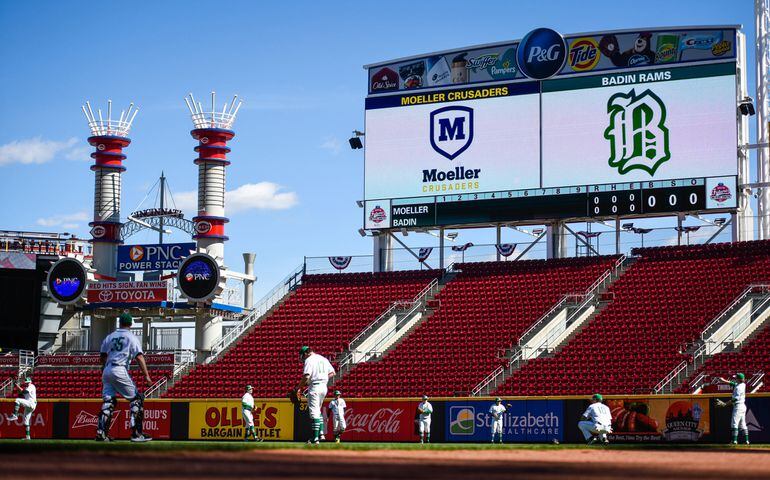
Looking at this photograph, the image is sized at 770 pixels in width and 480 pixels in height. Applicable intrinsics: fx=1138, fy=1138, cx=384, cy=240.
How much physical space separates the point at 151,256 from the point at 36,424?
36.6 feet

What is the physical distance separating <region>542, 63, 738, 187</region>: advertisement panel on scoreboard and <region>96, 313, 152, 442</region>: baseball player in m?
27.7

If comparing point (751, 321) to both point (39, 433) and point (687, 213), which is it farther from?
point (39, 433)

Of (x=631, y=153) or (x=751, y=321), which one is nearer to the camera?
(x=751, y=321)

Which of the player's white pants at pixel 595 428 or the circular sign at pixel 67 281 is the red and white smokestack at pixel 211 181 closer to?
the circular sign at pixel 67 281

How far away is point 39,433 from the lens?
4044 centimetres

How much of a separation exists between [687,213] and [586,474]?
106ft

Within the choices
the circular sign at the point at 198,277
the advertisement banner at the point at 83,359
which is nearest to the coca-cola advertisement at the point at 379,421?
the advertisement banner at the point at 83,359

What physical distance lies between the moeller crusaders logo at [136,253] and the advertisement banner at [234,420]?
1292 centimetres

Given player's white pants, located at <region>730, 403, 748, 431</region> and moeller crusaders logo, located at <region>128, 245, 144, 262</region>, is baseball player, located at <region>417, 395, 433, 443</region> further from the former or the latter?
moeller crusaders logo, located at <region>128, 245, 144, 262</region>

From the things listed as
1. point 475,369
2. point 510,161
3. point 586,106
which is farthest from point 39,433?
point 586,106

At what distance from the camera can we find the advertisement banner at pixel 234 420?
3700 centimetres

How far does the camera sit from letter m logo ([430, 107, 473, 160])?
149ft

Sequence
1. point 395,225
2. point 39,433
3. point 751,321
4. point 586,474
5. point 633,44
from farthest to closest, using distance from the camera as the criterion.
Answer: point 395,225, point 633,44, point 39,433, point 751,321, point 586,474

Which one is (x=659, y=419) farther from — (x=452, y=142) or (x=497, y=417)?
(x=452, y=142)
